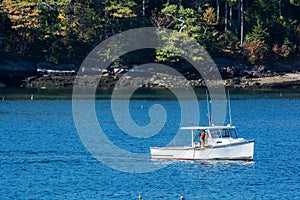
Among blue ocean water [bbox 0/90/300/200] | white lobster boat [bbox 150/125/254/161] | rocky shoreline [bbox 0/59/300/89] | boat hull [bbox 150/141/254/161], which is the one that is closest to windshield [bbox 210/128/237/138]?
white lobster boat [bbox 150/125/254/161]

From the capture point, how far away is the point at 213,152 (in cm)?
6531

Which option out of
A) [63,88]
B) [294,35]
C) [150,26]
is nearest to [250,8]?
[294,35]

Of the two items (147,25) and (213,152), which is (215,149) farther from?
(147,25)

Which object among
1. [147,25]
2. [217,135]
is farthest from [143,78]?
Result: [217,135]

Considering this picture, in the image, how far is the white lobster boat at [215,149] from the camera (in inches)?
2562

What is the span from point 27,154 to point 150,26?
75.3 metres

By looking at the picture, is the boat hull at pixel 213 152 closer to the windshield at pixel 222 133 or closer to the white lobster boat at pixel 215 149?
the white lobster boat at pixel 215 149

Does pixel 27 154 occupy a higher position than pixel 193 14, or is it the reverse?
pixel 193 14

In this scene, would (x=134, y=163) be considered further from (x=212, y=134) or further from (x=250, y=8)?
(x=250, y=8)

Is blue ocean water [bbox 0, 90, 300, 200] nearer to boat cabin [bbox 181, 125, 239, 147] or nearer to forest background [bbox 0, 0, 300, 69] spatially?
boat cabin [bbox 181, 125, 239, 147]

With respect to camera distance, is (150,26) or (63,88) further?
(150,26)

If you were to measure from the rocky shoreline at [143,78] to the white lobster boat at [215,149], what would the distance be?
66420 millimetres

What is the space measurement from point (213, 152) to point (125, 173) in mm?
7962

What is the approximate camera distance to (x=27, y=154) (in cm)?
7000
